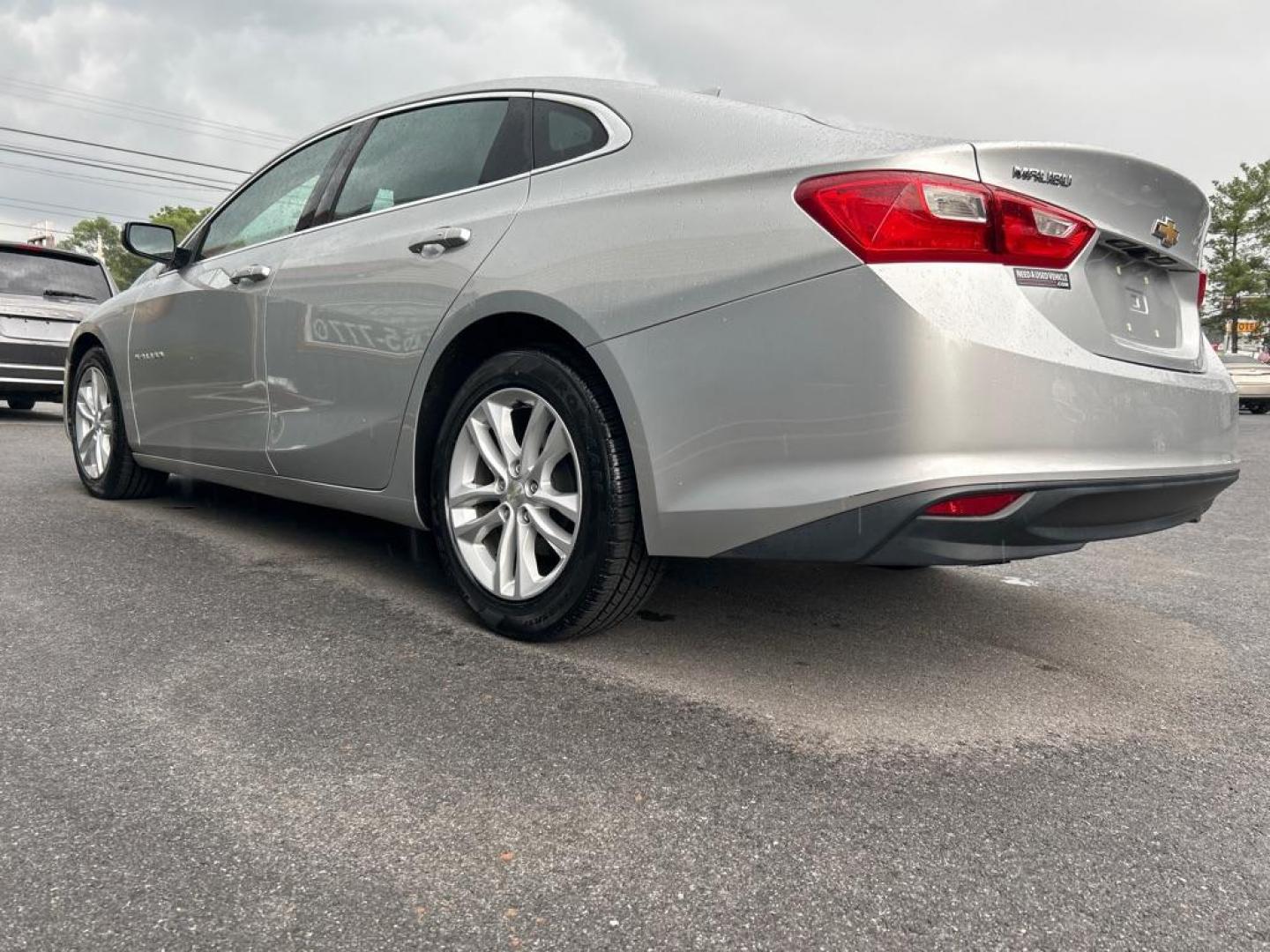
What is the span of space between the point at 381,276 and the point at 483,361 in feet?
1.62


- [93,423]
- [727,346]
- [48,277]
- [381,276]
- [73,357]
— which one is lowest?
[93,423]

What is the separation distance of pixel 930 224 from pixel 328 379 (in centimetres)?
204

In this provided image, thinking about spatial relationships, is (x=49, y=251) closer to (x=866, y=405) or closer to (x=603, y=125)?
(x=603, y=125)

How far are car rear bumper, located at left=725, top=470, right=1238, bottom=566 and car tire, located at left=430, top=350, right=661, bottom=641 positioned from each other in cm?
36

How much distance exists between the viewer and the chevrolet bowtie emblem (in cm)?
252

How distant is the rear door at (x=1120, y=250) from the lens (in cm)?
222

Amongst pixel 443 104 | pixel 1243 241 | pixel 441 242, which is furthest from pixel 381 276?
pixel 1243 241

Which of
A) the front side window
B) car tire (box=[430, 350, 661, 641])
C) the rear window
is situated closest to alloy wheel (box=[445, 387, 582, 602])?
car tire (box=[430, 350, 661, 641])

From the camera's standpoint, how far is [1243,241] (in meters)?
43.9

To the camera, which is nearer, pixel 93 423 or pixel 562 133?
pixel 562 133

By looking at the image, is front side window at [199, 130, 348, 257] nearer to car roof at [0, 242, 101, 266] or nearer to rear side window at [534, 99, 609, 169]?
rear side window at [534, 99, 609, 169]

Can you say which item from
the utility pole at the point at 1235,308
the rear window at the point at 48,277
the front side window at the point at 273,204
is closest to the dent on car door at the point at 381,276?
the front side window at the point at 273,204

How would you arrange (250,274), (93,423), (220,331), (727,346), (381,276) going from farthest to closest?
(93,423) < (220,331) < (250,274) < (381,276) < (727,346)

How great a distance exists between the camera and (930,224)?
2.13 m
